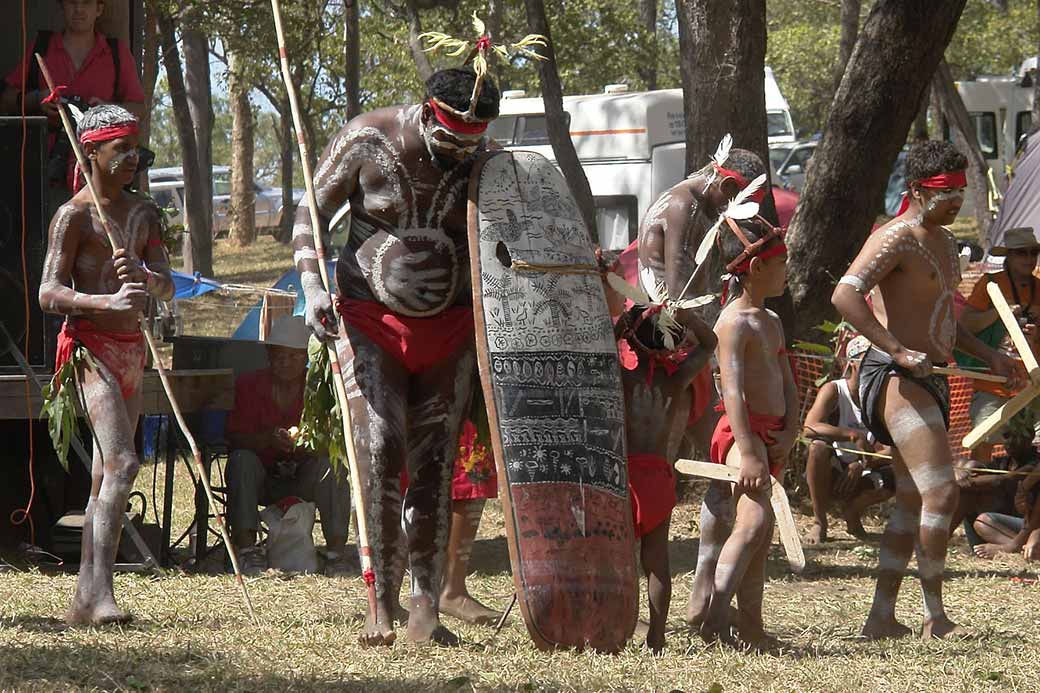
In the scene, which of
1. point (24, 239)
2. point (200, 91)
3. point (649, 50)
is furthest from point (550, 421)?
point (649, 50)

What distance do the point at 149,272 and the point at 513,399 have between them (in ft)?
5.32

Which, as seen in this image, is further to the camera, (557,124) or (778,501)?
(557,124)

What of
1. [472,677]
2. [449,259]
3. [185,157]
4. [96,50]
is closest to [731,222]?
[449,259]

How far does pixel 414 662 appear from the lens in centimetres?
539

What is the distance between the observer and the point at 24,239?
8.02 m

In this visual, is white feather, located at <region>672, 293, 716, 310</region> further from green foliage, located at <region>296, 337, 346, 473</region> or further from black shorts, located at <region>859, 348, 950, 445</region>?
green foliage, located at <region>296, 337, 346, 473</region>

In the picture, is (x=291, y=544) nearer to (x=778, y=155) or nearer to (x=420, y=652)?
(x=420, y=652)

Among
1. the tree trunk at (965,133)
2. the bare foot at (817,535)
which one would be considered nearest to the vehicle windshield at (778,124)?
the tree trunk at (965,133)

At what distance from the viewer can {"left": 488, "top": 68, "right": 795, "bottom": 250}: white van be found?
22234 mm

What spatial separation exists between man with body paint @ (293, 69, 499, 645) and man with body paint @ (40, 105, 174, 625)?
2.85 ft

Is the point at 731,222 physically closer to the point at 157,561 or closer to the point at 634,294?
the point at 634,294

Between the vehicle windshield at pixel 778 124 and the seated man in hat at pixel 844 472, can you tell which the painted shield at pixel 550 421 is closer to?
the seated man in hat at pixel 844 472

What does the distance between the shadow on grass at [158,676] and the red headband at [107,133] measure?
199cm

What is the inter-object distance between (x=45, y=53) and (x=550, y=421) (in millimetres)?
3843
